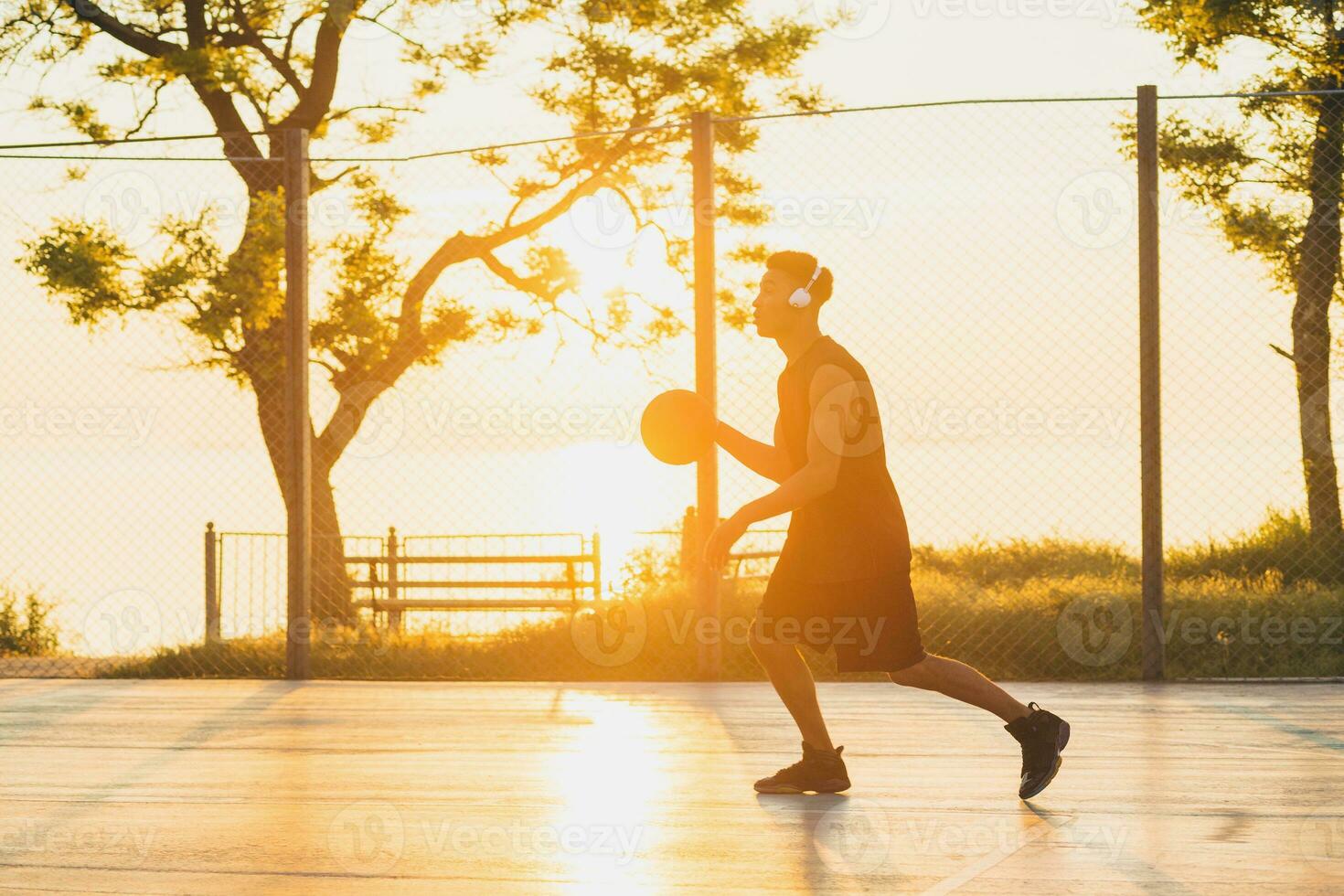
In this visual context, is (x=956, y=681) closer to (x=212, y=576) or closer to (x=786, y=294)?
(x=786, y=294)

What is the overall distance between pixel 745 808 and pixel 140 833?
5.55 feet

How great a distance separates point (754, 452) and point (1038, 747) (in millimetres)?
1202

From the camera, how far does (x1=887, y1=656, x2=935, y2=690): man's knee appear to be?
14.9ft

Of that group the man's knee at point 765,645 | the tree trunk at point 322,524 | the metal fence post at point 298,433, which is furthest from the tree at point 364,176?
the man's knee at point 765,645

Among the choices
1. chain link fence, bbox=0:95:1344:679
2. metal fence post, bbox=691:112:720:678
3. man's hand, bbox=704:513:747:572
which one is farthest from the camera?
chain link fence, bbox=0:95:1344:679

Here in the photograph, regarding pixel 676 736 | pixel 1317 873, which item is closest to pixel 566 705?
pixel 676 736

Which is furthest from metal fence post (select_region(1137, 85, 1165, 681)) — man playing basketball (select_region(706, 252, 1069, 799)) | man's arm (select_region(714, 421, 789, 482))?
man's arm (select_region(714, 421, 789, 482))

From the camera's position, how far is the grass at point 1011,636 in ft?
29.5

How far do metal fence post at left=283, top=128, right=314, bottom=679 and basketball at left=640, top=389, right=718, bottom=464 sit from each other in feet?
13.2

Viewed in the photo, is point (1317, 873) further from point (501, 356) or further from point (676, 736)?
point (501, 356)

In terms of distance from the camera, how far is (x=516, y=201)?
1460 centimetres

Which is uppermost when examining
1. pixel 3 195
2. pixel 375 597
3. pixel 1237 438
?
pixel 3 195

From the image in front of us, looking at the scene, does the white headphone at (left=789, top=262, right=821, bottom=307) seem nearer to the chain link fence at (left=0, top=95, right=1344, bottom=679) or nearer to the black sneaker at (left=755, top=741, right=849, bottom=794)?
the black sneaker at (left=755, top=741, right=849, bottom=794)

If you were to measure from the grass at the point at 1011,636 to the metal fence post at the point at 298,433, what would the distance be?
131 cm
